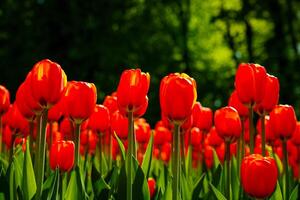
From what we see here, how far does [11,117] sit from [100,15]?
1334 cm

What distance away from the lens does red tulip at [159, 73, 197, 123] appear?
232 centimetres

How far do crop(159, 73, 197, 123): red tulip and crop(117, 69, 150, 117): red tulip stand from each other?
0.80 feet

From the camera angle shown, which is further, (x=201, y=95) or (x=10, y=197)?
(x=201, y=95)

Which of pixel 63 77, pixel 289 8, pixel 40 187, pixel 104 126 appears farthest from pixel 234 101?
pixel 289 8

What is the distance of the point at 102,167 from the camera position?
3.79 m

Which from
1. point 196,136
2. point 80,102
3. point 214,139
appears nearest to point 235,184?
point 80,102

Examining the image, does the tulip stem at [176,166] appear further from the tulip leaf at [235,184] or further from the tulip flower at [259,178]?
the tulip leaf at [235,184]

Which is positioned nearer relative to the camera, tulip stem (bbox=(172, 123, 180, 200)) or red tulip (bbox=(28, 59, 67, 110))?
tulip stem (bbox=(172, 123, 180, 200))

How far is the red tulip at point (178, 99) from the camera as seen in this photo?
7.62 ft

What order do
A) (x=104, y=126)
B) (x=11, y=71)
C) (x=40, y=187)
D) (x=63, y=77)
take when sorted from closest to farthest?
(x=40, y=187), (x=63, y=77), (x=104, y=126), (x=11, y=71)

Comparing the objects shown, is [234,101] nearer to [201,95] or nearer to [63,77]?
[63,77]

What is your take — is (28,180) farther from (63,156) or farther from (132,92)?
(132,92)

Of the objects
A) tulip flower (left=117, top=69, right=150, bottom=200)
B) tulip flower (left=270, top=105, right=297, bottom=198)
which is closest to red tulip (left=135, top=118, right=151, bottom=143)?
tulip flower (left=270, top=105, right=297, bottom=198)

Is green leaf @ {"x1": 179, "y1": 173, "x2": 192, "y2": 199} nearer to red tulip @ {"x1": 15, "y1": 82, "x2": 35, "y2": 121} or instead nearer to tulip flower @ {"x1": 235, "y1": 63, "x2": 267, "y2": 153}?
tulip flower @ {"x1": 235, "y1": 63, "x2": 267, "y2": 153}
